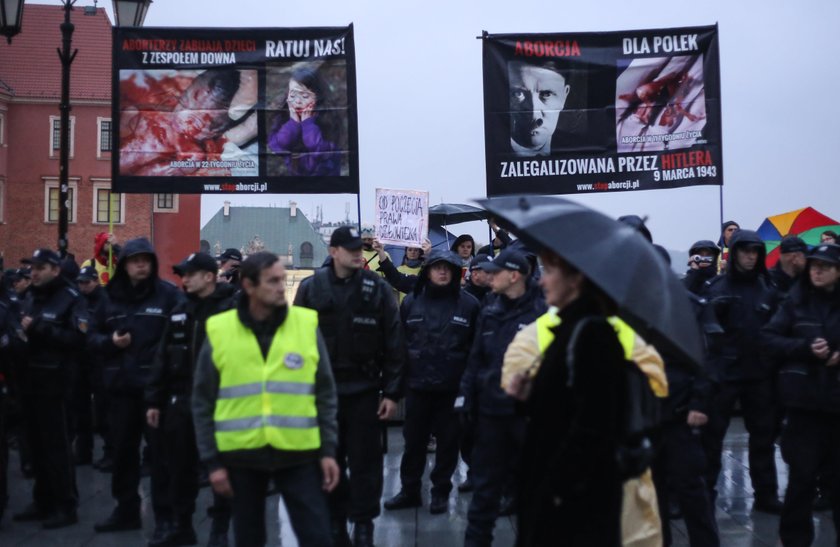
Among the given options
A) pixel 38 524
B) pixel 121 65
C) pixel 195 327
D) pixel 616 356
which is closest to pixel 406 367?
pixel 195 327

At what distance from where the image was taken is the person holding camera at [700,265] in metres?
10.2

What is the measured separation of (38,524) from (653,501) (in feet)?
19.2

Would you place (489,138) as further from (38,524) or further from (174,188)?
(38,524)

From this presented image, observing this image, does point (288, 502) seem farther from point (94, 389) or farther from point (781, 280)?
point (94, 389)

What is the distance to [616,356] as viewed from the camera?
440cm

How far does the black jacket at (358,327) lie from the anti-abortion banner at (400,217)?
217 inches

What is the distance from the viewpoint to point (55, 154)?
67062 millimetres

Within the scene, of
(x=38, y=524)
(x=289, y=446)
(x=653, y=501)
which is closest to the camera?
(x=653, y=501)

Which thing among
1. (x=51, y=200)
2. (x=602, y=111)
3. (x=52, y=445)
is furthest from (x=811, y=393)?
(x=51, y=200)

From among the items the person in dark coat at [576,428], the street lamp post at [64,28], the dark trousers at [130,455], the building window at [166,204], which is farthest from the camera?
the building window at [166,204]

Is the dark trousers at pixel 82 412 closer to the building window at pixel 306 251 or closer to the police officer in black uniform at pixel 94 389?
the police officer in black uniform at pixel 94 389

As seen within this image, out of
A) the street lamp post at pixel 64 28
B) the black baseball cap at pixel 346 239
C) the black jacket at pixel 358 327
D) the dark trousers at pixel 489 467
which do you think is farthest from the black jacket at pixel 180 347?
the street lamp post at pixel 64 28

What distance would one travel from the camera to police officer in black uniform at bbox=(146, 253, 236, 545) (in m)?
8.23

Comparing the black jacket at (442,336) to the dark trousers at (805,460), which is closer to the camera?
the dark trousers at (805,460)
